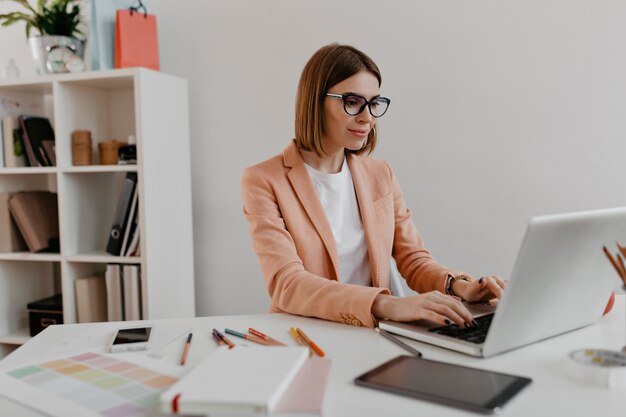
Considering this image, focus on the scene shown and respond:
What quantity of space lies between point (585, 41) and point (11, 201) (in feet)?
8.27

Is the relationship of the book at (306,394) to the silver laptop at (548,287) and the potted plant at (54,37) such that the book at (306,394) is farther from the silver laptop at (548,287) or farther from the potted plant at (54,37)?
the potted plant at (54,37)

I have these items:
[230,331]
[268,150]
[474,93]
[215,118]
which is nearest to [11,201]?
[215,118]

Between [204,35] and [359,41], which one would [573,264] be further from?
[204,35]

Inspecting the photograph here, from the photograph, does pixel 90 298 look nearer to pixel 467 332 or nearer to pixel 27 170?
pixel 27 170

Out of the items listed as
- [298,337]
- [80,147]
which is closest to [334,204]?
[298,337]

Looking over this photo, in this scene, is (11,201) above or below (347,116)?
below

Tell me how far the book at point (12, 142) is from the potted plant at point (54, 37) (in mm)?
286

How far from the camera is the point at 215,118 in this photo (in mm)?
2768

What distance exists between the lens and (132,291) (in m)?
2.55

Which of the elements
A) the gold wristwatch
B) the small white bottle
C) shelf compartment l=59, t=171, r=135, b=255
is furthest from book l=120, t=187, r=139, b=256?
the gold wristwatch

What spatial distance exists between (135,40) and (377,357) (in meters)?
2.02

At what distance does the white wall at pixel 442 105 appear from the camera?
2.32 m

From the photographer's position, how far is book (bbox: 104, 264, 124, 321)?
260 cm

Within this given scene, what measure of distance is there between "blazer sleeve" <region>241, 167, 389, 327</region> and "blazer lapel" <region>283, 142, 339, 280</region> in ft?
0.14
